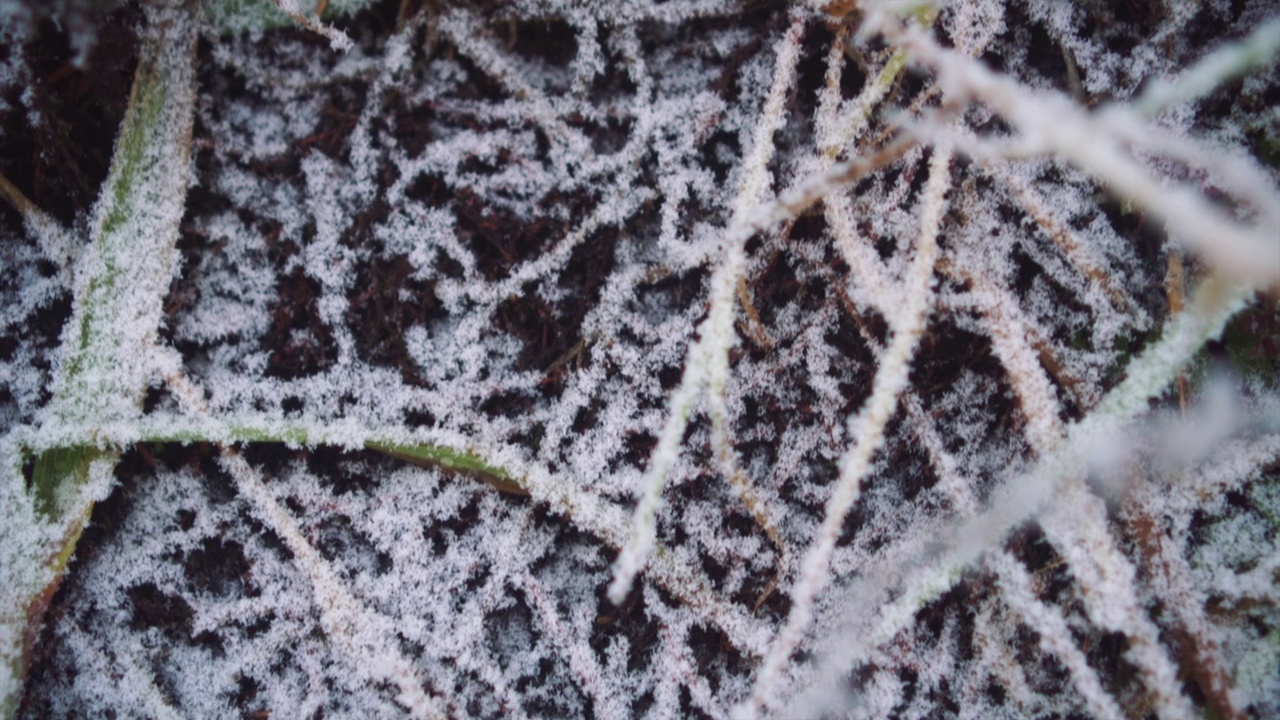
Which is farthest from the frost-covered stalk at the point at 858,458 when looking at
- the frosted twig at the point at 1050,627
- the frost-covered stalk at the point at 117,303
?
the frost-covered stalk at the point at 117,303

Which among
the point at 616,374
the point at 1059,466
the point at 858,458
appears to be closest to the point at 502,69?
the point at 616,374

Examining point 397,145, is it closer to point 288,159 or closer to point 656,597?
point 288,159

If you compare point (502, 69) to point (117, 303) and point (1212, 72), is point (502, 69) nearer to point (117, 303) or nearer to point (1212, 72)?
point (117, 303)

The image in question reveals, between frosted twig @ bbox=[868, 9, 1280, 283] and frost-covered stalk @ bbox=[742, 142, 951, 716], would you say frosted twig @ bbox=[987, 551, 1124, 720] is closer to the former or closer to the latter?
frost-covered stalk @ bbox=[742, 142, 951, 716]

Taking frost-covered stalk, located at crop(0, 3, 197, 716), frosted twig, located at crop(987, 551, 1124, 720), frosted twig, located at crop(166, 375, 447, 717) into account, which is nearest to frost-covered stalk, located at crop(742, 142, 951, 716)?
frosted twig, located at crop(987, 551, 1124, 720)

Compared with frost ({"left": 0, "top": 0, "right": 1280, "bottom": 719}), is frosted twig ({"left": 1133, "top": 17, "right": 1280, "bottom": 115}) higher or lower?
higher

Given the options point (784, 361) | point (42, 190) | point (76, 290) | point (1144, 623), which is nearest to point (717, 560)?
point (784, 361)

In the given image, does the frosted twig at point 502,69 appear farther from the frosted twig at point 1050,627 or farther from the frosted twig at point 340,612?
the frosted twig at point 1050,627
